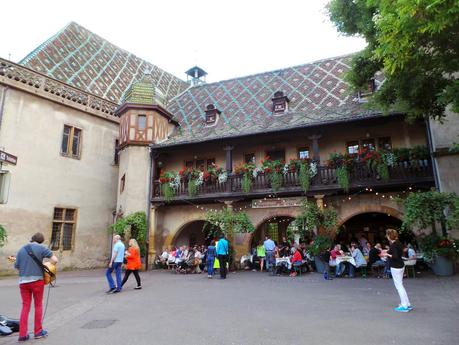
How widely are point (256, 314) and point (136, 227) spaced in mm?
11551

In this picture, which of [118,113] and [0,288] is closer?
[0,288]

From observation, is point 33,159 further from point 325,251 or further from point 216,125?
point 325,251

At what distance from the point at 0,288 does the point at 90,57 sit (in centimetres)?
1530

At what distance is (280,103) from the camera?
1773 cm

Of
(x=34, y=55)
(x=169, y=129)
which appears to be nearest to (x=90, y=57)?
(x=34, y=55)

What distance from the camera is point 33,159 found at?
16406 millimetres

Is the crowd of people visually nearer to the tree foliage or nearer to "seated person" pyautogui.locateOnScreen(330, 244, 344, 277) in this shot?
"seated person" pyautogui.locateOnScreen(330, 244, 344, 277)

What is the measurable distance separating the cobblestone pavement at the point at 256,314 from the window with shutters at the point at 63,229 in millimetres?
7300

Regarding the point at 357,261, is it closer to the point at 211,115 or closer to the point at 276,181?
the point at 276,181

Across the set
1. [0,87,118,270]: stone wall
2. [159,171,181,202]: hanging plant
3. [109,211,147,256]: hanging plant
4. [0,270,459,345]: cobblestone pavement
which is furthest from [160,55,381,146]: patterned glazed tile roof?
[0,270,459,345]: cobblestone pavement

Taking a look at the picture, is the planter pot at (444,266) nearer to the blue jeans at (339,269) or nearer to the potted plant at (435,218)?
the potted plant at (435,218)

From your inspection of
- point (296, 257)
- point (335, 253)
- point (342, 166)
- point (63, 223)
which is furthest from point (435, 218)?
point (63, 223)

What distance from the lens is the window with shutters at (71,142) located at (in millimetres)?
18083

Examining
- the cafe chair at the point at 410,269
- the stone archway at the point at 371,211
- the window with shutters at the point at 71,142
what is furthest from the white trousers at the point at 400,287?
the window with shutters at the point at 71,142
